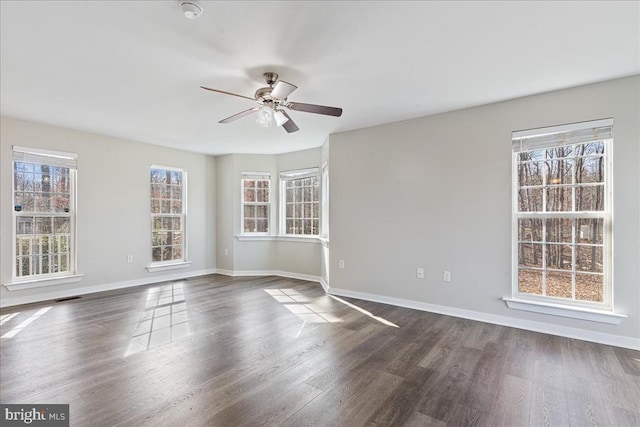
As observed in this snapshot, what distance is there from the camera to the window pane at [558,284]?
10.6ft

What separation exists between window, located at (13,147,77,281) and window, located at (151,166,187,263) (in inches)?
49.6

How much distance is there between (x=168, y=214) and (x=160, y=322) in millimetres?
2936

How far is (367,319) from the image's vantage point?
12.1ft

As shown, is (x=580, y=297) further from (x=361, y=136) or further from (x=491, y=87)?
(x=361, y=136)

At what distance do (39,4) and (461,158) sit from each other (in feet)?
13.2

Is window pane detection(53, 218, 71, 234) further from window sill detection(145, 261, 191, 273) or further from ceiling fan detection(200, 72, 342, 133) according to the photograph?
ceiling fan detection(200, 72, 342, 133)

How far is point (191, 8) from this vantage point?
6.18 ft

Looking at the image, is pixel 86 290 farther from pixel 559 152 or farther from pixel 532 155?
pixel 559 152

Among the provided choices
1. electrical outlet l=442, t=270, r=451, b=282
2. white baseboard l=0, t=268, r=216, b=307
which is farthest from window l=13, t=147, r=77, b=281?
electrical outlet l=442, t=270, r=451, b=282

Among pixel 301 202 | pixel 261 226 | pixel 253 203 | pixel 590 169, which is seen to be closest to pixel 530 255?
pixel 590 169

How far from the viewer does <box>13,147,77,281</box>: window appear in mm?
4273

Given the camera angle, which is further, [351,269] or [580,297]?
[351,269]

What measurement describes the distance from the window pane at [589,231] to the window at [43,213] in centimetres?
671

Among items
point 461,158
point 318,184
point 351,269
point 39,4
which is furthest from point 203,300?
point 461,158
